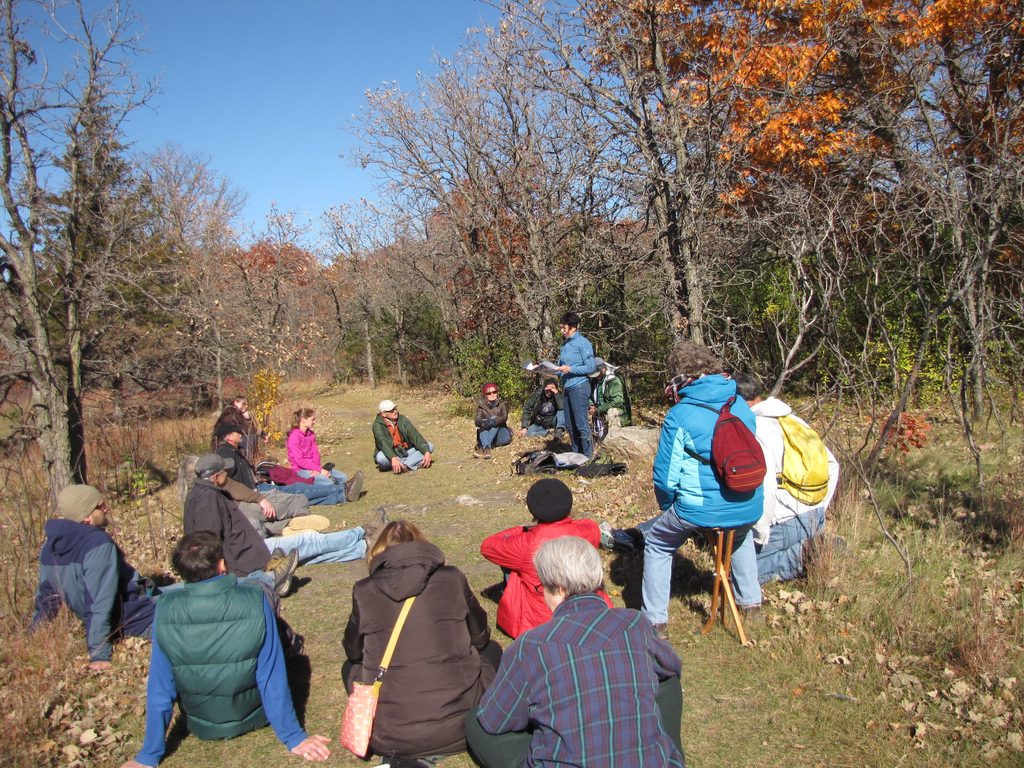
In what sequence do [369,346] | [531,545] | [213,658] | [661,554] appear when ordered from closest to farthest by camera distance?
[213,658]
[531,545]
[661,554]
[369,346]

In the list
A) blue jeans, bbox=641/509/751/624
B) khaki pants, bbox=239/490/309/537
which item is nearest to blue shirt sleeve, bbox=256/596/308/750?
blue jeans, bbox=641/509/751/624

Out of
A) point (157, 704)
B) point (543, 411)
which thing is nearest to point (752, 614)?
point (157, 704)

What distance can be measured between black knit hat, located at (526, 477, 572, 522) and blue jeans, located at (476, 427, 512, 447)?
7240 mm

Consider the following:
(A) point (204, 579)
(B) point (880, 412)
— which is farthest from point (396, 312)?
(A) point (204, 579)

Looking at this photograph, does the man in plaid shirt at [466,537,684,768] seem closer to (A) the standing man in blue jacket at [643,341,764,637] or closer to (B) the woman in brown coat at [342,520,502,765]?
(B) the woman in brown coat at [342,520,502,765]

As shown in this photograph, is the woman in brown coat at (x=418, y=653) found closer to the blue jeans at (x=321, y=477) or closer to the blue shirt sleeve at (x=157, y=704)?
the blue shirt sleeve at (x=157, y=704)

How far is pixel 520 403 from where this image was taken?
15.5 m

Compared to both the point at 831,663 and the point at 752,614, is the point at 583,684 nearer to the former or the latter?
the point at 831,663

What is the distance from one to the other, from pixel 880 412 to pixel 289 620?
7745 millimetres

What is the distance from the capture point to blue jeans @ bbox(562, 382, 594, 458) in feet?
30.1

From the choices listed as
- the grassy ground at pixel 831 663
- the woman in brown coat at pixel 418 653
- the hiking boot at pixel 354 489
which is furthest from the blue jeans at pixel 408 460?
the woman in brown coat at pixel 418 653

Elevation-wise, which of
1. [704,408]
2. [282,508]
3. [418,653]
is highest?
[704,408]

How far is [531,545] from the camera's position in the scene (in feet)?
14.1

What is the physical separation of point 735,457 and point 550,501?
3.52 feet
